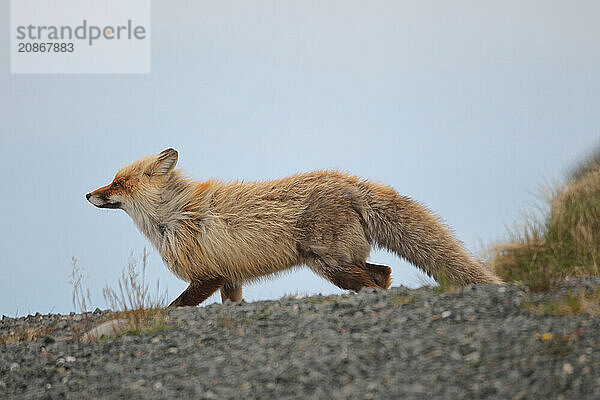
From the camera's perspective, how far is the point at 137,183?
26.8ft

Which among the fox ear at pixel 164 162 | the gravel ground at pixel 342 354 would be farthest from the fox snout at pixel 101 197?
the gravel ground at pixel 342 354

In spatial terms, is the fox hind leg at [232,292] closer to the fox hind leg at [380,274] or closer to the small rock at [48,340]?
the fox hind leg at [380,274]

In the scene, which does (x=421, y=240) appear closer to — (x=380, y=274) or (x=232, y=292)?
(x=380, y=274)

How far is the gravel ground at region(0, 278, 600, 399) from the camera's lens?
4.30 m

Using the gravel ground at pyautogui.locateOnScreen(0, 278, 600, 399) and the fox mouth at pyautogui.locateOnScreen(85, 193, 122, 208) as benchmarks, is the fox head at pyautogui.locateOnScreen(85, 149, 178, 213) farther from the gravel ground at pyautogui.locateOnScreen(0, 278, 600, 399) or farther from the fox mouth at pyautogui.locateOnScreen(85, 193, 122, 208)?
the gravel ground at pyautogui.locateOnScreen(0, 278, 600, 399)

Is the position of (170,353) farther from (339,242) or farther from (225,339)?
(339,242)

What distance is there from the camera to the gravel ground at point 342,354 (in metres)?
4.30

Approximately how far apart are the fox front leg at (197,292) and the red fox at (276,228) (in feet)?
0.04

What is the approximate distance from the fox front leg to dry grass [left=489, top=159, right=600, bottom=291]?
14.0 feet

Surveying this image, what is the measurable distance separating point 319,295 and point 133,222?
2.69 meters

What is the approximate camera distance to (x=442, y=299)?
5949 mm

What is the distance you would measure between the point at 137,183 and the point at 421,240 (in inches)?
134

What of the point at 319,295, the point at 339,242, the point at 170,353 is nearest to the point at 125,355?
the point at 170,353

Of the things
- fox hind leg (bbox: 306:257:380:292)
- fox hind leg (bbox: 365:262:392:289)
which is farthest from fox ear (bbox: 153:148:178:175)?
fox hind leg (bbox: 365:262:392:289)
